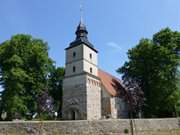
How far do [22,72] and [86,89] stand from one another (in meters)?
7.22

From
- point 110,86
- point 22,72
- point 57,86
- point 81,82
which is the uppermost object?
point 22,72

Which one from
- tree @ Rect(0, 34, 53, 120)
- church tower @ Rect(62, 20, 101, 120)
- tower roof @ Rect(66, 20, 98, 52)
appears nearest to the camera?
tree @ Rect(0, 34, 53, 120)

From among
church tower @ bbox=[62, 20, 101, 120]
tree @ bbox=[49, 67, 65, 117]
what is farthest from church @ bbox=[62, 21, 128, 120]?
tree @ bbox=[49, 67, 65, 117]

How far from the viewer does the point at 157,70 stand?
30312mm

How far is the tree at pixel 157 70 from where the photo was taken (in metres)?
29.2

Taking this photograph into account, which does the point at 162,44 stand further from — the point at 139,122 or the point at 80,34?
the point at 139,122

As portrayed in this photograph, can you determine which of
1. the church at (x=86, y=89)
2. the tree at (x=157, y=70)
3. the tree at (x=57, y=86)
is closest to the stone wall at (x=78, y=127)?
the tree at (x=157, y=70)

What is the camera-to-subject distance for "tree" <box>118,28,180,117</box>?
2920 centimetres

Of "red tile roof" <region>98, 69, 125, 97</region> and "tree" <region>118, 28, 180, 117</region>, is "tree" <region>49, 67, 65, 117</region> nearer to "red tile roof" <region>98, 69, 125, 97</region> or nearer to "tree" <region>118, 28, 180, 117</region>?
"red tile roof" <region>98, 69, 125, 97</region>

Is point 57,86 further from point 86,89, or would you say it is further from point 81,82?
point 86,89

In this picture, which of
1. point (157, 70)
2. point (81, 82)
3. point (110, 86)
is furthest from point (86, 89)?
point (157, 70)

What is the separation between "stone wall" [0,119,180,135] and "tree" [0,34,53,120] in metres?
9.94

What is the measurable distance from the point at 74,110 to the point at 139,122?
10.4m

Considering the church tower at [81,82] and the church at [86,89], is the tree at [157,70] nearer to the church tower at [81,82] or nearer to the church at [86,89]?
the church at [86,89]
